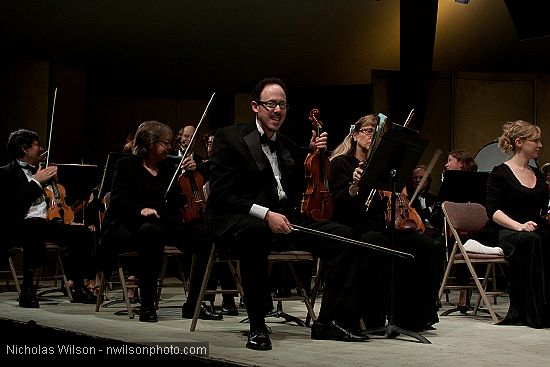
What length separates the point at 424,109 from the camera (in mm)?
9641

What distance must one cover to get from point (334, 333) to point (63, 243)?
2.85 m

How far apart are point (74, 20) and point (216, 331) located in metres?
5.05

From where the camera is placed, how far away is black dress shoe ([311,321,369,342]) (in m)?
4.31

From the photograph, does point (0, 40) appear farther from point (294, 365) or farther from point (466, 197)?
point (294, 365)

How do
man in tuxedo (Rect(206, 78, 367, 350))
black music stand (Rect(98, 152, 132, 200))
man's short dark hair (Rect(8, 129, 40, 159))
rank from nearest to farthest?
man in tuxedo (Rect(206, 78, 367, 350)) < black music stand (Rect(98, 152, 132, 200)) < man's short dark hair (Rect(8, 129, 40, 159))

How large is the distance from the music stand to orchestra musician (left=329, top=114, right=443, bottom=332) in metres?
1.47

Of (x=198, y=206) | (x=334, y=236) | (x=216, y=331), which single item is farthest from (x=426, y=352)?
(x=198, y=206)

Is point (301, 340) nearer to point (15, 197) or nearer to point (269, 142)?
point (269, 142)

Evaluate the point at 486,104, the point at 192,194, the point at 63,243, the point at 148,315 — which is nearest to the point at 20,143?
the point at 63,243

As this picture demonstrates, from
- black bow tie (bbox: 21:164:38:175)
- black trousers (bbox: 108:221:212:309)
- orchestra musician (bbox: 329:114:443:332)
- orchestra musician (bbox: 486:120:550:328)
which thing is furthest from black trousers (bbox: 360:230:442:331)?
black bow tie (bbox: 21:164:38:175)

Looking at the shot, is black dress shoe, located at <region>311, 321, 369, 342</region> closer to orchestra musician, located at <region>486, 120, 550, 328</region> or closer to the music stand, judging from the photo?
orchestra musician, located at <region>486, 120, 550, 328</region>

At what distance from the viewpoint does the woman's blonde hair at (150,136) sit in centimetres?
530

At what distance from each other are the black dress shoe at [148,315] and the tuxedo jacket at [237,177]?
3.09ft

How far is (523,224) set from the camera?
5371 millimetres
